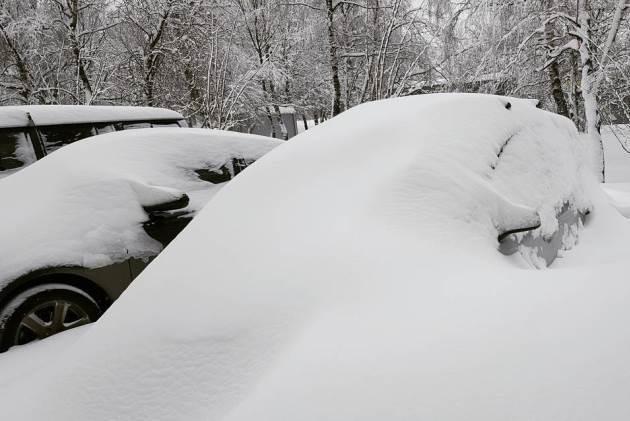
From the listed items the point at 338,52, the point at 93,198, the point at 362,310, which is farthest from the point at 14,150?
the point at 338,52

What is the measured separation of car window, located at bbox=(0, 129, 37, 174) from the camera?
4.31 m

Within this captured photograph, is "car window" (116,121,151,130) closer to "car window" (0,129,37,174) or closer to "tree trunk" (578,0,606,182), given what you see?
"car window" (0,129,37,174)

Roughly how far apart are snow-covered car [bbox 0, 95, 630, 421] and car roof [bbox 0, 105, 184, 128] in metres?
3.86

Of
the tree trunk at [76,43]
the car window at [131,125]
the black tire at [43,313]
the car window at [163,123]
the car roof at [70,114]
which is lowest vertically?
the black tire at [43,313]

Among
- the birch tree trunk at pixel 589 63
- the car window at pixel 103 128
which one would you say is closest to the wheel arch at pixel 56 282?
the car window at pixel 103 128

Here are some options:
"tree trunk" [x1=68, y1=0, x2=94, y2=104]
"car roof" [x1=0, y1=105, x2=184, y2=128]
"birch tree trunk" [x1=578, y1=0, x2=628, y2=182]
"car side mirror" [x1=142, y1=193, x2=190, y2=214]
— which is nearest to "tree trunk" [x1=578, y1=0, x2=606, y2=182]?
"birch tree trunk" [x1=578, y1=0, x2=628, y2=182]

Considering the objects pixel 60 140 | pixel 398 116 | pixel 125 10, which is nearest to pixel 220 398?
pixel 398 116

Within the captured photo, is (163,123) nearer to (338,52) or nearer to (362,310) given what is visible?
(362,310)

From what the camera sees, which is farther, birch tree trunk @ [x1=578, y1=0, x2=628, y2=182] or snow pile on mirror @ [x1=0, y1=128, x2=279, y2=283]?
birch tree trunk @ [x1=578, y1=0, x2=628, y2=182]

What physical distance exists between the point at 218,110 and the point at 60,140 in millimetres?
4541

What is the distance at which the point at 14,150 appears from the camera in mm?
4395

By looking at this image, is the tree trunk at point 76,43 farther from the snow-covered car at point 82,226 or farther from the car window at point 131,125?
the snow-covered car at point 82,226

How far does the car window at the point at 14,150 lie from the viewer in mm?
4312

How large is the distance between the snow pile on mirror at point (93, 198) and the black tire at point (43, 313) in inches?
7.9
